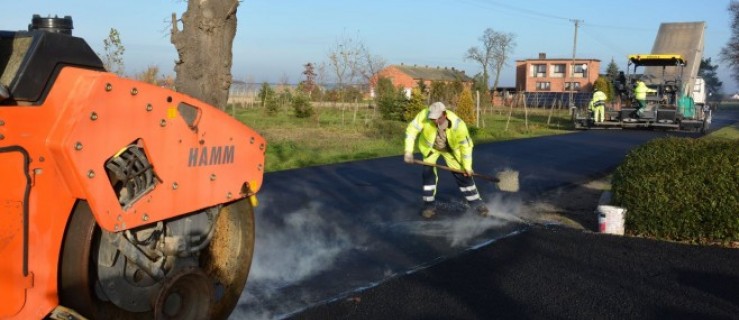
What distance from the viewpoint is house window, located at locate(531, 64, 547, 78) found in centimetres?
7388

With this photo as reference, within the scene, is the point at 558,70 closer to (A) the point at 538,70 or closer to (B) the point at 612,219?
(A) the point at 538,70

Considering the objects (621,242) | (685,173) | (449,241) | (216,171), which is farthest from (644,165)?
(216,171)

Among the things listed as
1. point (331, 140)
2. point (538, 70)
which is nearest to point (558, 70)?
point (538, 70)

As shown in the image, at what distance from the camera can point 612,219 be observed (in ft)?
23.8

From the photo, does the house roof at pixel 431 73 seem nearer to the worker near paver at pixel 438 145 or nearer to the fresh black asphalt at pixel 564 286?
the worker near paver at pixel 438 145

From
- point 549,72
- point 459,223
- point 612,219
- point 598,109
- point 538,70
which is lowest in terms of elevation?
point 459,223

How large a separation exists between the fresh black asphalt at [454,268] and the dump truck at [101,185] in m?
1.48

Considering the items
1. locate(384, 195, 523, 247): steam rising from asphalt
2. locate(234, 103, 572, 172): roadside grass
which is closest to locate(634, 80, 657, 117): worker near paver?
locate(234, 103, 572, 172): roadside grass

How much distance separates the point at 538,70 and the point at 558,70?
6.90 feet

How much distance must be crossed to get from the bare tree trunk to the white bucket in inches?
160

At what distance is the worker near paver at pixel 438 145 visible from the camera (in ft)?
27.5

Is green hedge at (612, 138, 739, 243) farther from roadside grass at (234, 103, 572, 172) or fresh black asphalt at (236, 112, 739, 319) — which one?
roadside grass at (234, 103, 572, 172)

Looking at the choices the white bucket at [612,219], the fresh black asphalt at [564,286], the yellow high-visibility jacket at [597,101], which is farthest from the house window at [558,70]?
the fresh black asphalt at [564,286]

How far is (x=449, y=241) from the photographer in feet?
22.6
